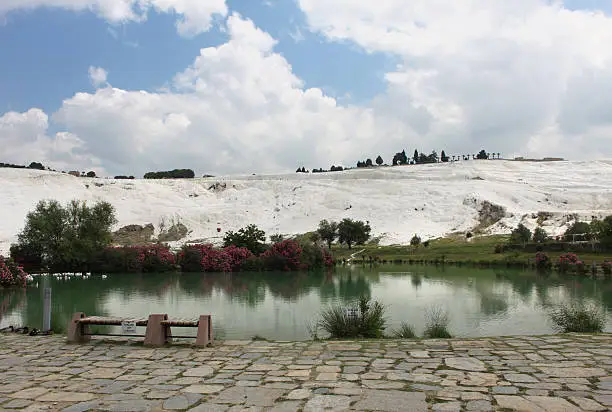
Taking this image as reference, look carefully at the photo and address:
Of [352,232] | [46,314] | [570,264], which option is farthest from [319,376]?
[352,232]

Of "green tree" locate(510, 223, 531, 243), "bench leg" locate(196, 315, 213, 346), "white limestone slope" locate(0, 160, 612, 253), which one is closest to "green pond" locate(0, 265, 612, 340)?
"bench leg" locate(196, 315, 213, 346)

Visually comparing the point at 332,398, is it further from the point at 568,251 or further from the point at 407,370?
the point at 568,251

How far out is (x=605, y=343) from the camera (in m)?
9.34

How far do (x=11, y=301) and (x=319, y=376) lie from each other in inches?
994

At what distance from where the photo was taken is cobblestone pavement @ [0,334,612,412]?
6.06 metres

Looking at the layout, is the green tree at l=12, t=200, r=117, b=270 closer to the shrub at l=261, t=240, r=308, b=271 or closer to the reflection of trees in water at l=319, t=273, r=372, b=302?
the shrub at l=261, t=240, r=308, b=271

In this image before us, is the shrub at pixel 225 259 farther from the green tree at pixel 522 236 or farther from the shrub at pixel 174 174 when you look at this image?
the shrub at pixel 174 174

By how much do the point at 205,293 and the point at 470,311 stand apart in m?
16.7

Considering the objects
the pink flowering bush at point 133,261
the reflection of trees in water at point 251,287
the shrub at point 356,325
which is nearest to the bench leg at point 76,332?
the shrub at point 356,325

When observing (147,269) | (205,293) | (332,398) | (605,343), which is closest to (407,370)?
(332,398)

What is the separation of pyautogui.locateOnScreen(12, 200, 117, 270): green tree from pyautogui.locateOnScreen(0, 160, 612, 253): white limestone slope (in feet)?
38.6

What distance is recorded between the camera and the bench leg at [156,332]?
10.2 meters

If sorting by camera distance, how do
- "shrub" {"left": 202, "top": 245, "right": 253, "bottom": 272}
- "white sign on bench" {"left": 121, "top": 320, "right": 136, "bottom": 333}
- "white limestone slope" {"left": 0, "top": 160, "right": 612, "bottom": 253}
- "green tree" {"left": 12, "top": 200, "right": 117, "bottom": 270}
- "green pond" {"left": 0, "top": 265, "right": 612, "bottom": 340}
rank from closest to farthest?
1. "white sign on bench" {"left": 121, "top": 320, "right": 136, "bottom": 333}
2. "green pond" {"left": 0, "top": 265, "right": 612, "bottom": 340}
3. "green tree" {"left": 12, "top": 200, "right": 117, "bottom": 270}
4. "shrub" {"left": 202, "top": 245, "right": 253, "bottom": 272}
5. "white limestone slope" {"left": 0, "top": 160, "right": 612, "bottom": 253}

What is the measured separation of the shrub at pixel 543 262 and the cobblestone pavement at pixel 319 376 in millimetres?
41517
